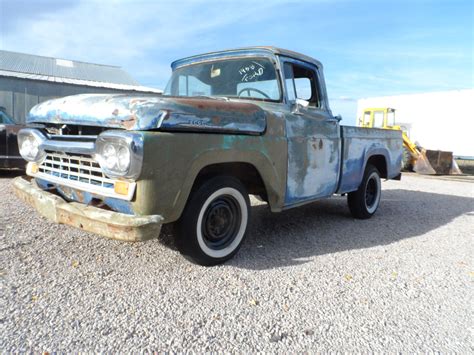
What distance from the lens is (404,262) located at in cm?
372

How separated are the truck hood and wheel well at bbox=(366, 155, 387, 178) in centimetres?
319

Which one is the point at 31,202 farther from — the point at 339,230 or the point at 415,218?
the point at 415,218

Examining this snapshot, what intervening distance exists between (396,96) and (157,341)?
22.3m

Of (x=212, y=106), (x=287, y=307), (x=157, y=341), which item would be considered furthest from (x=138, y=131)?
(x=287, y=307)

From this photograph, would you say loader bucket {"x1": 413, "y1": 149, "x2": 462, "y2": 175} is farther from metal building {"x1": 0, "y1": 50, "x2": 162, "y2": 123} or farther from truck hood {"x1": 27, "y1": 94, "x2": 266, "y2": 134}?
metal building {"x1": 0, "y1": 50, "x2": 162, "y2": 123}

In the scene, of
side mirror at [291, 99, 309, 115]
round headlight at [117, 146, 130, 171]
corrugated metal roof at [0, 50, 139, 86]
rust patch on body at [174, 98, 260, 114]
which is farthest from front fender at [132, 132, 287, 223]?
corrugated metal roof at [0, 50, 139, 86]

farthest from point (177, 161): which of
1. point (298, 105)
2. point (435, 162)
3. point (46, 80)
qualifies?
point (46, 80)

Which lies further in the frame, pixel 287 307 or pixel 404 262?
pixel 404 262

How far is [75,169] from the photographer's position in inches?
119

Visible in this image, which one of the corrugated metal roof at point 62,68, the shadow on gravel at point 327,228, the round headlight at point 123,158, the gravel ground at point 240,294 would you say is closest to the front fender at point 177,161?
the round headlight at point 123,158

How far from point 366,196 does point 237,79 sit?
9.79 ft

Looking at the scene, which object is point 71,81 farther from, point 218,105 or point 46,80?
point 218,105

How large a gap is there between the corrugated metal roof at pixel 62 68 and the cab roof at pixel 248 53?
58.6 feet

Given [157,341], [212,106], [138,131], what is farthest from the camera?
[212,106]
